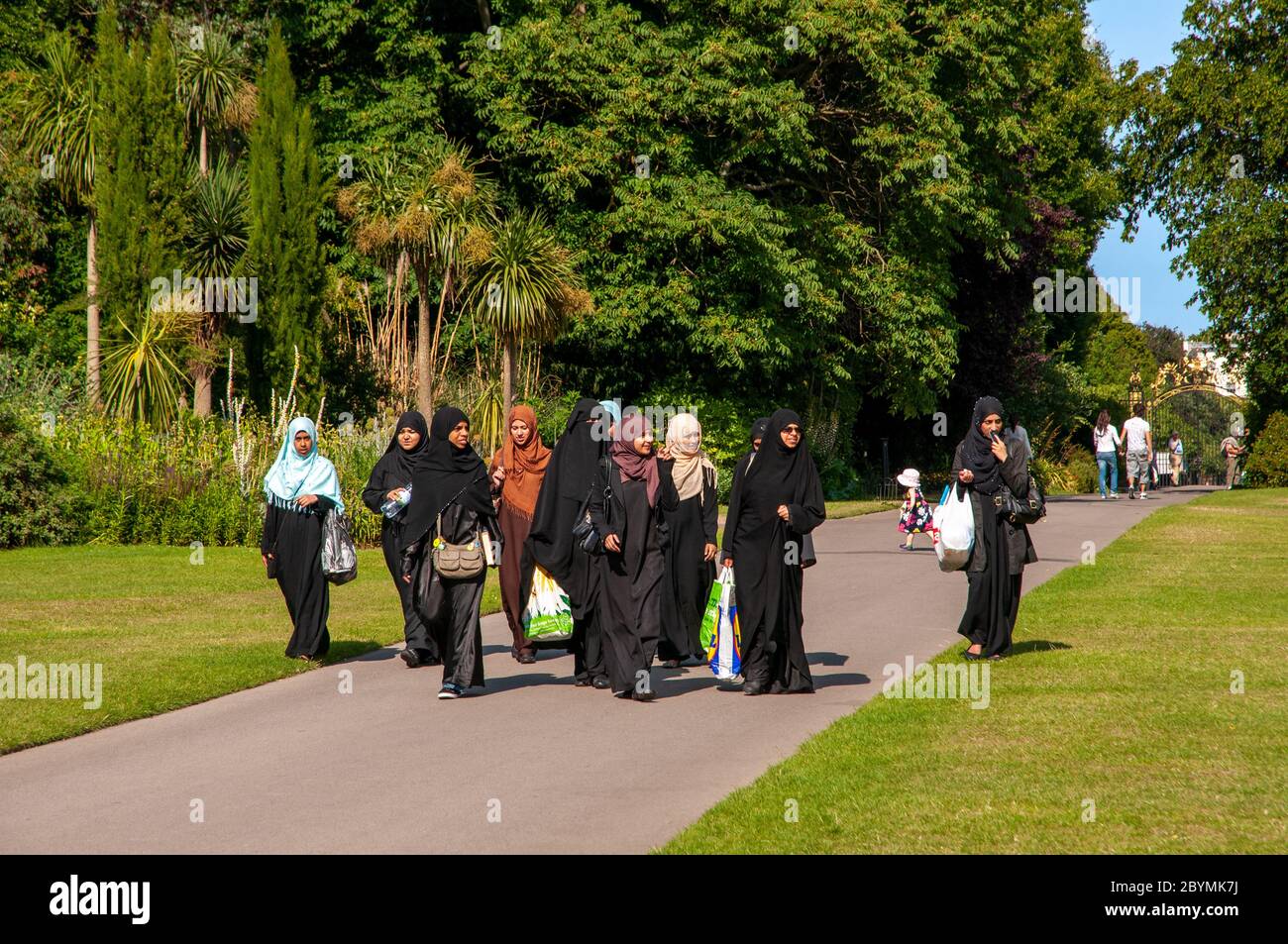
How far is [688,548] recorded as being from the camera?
13242mm

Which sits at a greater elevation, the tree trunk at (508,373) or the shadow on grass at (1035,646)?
the tree trunk at (508,373)

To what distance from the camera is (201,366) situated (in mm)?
27672

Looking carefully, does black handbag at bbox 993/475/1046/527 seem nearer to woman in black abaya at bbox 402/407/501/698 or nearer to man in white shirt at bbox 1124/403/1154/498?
woman in black abaya at bbox 402/407/501/698

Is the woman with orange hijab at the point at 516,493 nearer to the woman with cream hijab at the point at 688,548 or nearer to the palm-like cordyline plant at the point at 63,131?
the woman with cream hijab at the point at 688,548

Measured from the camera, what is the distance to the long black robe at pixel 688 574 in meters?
12.8

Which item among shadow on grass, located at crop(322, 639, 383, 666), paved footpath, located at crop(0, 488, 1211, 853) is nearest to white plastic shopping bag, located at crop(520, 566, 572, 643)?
paved footpath, located at crop(0, 488, 1211, 853)

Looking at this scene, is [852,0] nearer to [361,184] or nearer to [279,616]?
[361,184]

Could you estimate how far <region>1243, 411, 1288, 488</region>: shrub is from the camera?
4084cm

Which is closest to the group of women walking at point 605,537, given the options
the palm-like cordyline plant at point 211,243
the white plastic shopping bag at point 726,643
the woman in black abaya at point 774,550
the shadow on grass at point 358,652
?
the woman in black abaya at point 774,550

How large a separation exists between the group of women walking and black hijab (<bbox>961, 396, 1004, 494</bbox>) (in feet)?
0.04

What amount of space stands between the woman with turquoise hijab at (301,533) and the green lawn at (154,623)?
33 cm

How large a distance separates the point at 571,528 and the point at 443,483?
116 cm
